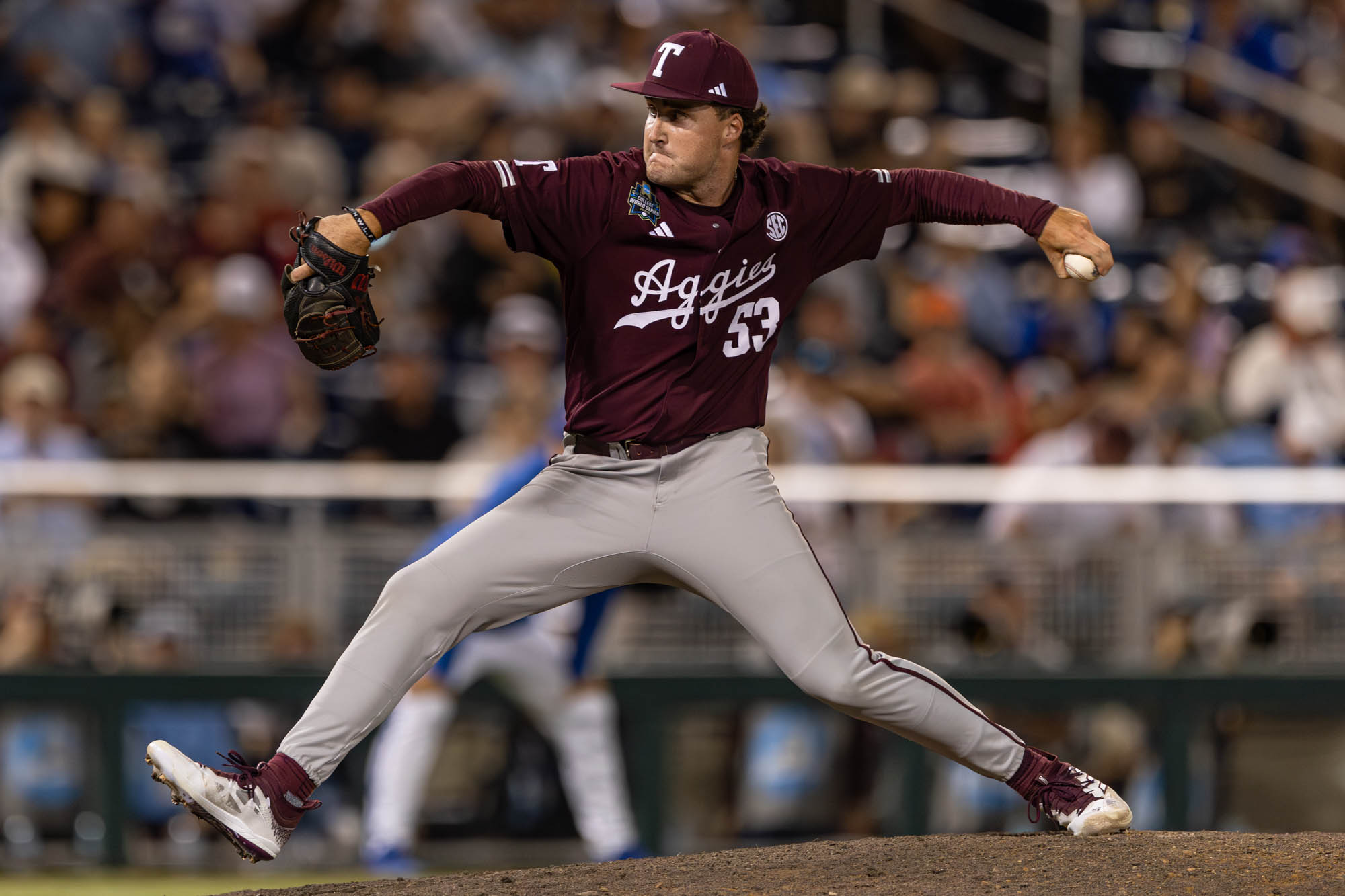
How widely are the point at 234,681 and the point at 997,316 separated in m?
4.74

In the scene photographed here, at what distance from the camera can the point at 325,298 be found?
4.23m

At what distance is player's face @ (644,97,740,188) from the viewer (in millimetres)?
4570

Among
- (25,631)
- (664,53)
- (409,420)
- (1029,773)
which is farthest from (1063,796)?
(25,631)

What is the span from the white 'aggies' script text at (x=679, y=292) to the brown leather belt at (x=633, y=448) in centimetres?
28

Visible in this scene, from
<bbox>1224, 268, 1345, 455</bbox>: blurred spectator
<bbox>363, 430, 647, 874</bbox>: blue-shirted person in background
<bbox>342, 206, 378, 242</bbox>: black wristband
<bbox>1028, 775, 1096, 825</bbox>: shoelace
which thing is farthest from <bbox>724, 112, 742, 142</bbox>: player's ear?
<bbox>1224, 268, 1345, 455</bbox>: blurred spectator

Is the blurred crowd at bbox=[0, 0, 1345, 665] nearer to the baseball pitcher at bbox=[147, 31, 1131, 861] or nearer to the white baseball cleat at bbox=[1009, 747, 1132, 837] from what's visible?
the white baseball cleat at bbox=[1009, 747, 1132, 837]

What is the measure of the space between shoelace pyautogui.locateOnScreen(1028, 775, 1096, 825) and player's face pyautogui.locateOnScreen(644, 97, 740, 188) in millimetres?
1850

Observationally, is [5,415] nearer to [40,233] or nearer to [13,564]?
[13,564]

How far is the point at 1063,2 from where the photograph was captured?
12898 mm

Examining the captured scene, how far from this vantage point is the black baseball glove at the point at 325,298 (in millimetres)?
4188

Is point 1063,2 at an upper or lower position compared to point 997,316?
upper

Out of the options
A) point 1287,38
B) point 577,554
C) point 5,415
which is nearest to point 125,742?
point 5,415

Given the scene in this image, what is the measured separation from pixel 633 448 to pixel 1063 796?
4.87ft

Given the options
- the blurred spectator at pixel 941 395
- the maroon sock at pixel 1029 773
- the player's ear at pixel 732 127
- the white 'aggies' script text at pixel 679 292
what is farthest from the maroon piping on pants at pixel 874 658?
the blurred spectator at pixel 941 395
